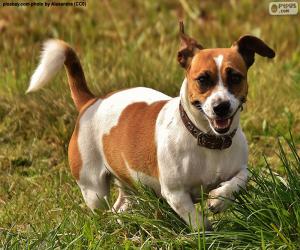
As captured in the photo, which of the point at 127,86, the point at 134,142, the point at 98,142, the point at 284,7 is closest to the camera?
the point at 134,142


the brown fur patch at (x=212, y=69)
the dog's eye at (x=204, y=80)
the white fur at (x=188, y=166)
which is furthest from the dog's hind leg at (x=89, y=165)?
the dog's eye at (x=204, y=80)

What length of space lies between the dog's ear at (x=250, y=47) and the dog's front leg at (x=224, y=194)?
0.66 meters

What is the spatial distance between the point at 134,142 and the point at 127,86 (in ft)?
6.87

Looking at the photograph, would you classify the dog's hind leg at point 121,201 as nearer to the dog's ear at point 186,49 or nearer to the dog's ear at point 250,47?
the dog's ear at point 186,49

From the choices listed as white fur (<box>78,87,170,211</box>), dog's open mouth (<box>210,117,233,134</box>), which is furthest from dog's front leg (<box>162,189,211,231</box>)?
white fur (<box>78,87,170,211</box>)

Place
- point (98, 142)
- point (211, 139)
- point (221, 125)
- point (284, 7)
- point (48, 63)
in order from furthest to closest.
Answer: point (284, 7), point (48, 63), point (98, 142), point (211, 139), point (221, 125)

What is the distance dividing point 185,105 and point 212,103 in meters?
0.35

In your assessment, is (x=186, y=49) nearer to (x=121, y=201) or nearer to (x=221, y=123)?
(x=221, y=123)

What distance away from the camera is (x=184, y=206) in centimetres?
463

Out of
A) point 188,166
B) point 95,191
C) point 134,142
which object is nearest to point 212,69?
point 188,166

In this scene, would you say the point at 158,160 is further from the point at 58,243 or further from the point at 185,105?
the point at 58,243

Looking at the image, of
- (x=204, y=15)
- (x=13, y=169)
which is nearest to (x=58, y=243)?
(x=13, y=169)

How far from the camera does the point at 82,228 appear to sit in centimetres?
457

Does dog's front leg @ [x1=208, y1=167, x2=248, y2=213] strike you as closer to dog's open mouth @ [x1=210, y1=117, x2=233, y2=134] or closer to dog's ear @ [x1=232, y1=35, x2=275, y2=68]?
dog's open mouth @ [x1=210, y1=117, x2=233, y2=134]
